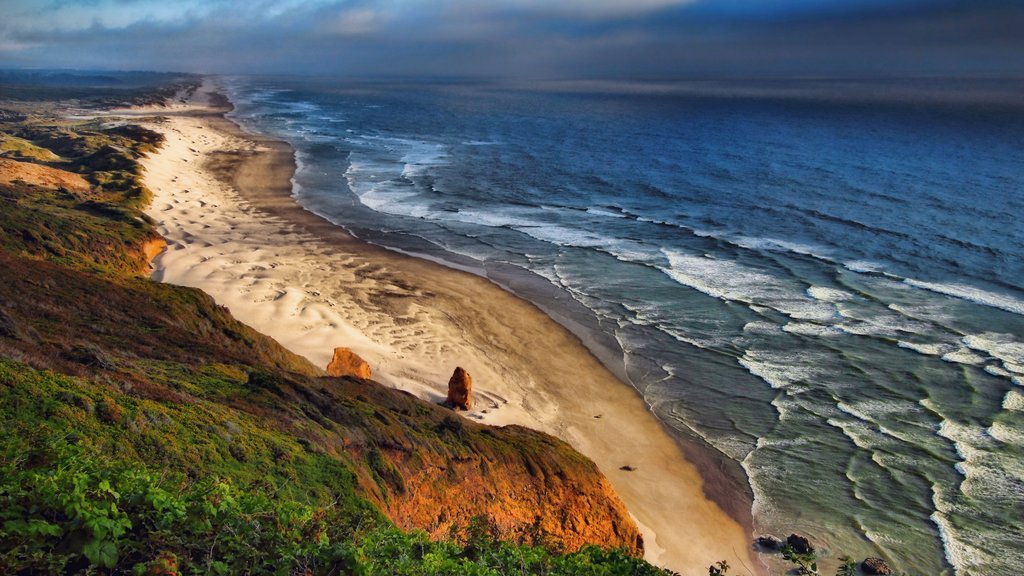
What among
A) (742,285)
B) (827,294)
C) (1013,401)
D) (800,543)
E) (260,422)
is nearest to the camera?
(260,422)

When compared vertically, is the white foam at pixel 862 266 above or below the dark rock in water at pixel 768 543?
above

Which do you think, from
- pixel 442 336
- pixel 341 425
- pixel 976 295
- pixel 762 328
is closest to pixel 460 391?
pixel 442 336

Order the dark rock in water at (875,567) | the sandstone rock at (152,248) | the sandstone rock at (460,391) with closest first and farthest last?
the dark rock in water at (875,567) < the sandstone rock at (460,391) < the sandstone rock at (152,248)

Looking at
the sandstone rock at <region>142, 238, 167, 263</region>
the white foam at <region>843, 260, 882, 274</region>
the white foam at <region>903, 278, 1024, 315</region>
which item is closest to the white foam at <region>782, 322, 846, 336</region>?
the white foam at <region>903, 278, 1024, 315</region>

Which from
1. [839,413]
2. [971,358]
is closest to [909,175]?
[971,358]

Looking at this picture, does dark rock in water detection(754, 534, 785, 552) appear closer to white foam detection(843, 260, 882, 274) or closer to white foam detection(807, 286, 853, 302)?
white foam detection(807, 286, 853, 302)

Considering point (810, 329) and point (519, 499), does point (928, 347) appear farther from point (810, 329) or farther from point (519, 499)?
point (519, 499)

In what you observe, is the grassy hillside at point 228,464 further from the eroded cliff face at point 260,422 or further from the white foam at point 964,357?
the white foam at point 964,357

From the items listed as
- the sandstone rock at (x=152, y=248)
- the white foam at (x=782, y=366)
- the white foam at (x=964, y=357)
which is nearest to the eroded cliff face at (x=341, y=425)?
the white foam at (x=782, y=366)
